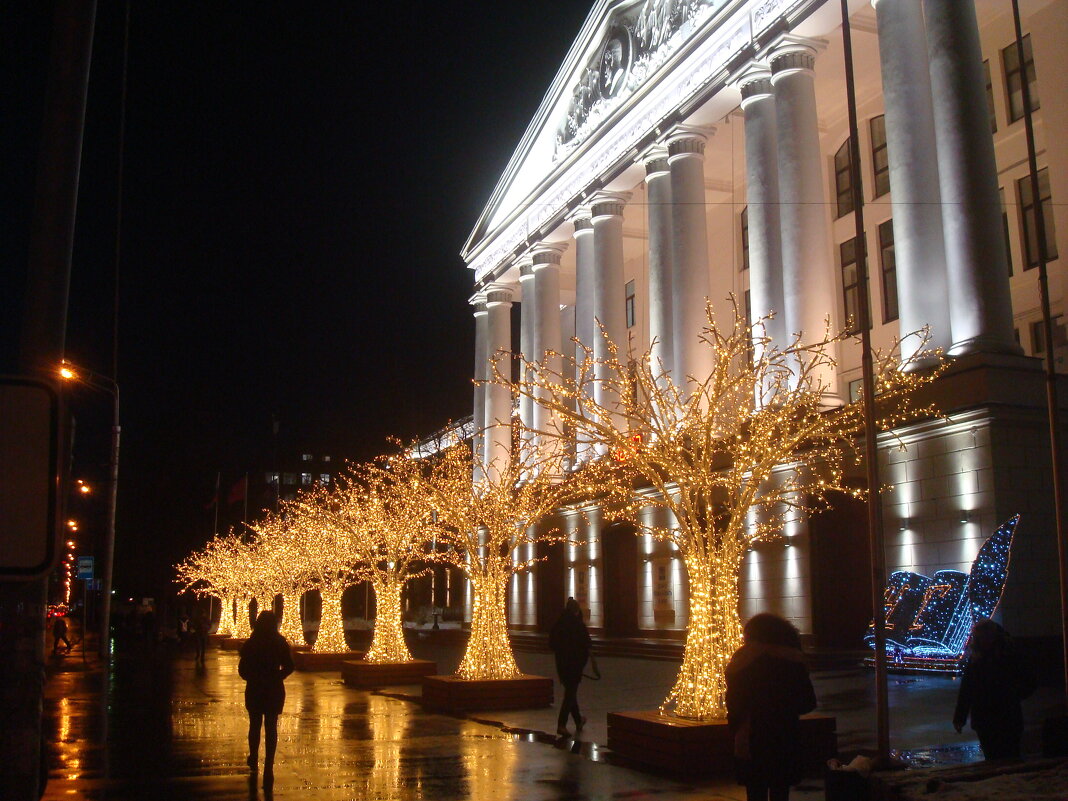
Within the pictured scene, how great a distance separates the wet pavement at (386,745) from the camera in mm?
10992

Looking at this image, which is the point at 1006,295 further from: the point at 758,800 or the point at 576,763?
the point at 758,800

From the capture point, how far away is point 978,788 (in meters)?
7.62

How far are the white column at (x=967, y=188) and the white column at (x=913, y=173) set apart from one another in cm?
62

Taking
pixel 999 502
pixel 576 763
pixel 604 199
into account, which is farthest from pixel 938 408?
pixel 604 199

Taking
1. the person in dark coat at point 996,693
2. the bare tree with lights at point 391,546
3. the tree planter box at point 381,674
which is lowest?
the tree planter box at point 381,674

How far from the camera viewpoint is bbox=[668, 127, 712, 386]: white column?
36.5 m

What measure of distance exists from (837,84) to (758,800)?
3272 centimetres

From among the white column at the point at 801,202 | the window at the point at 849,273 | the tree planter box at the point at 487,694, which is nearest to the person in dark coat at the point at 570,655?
the tree planter box at the point at 487,694

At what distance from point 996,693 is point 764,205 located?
24.2 metres

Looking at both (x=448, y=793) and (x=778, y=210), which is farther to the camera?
(x=778, y=210)

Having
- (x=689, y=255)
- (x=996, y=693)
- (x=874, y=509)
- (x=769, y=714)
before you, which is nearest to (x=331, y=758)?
(x=874, y=509)

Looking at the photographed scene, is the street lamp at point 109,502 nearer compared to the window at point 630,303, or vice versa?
the street lamp at point 109,502

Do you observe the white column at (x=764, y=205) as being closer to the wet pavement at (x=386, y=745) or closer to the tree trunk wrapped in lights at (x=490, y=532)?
the tree trunk wrapped in lights at (x=490, y=532)

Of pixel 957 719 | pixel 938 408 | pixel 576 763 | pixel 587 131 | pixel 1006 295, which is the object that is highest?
pixel 587 131
